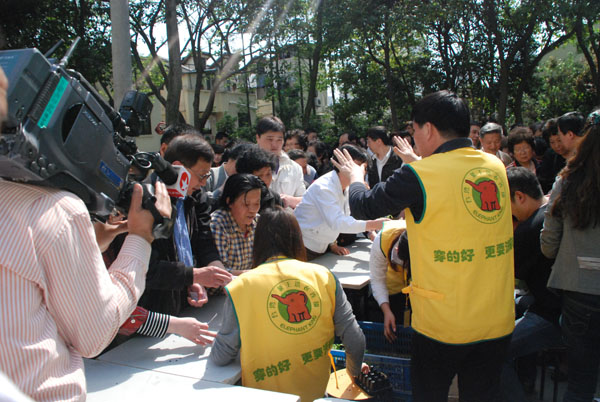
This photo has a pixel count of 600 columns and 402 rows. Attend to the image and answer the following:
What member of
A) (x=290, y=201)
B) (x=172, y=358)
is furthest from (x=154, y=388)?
(x=290, y=201)

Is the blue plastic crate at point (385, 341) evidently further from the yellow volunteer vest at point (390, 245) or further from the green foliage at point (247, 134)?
the green foliage at point (247, 134)

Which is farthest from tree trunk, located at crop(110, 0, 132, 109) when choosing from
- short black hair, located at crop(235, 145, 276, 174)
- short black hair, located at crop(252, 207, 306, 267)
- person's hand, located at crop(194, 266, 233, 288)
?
short black hair, located at crop(252, 207, 306, 267)

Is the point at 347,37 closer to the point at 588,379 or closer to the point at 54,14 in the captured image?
the point at 54,14

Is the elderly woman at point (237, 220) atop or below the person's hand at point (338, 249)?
atop

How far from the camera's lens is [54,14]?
26.5 ft

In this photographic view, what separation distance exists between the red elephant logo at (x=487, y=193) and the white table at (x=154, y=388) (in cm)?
103

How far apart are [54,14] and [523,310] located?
29.4ft

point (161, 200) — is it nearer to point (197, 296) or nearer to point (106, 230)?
point (106, 230)

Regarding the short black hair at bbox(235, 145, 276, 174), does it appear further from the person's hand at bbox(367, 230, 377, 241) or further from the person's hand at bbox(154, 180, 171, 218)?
the person's hand at bbox(154, 180, 171, 218)

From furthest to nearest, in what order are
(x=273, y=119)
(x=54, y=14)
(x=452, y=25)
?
(x=452, y=25), (x=54, y=14), (x=273, y=119)

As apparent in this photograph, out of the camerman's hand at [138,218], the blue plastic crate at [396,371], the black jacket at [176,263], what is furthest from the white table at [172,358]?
the blue plastic crate at [396,371]

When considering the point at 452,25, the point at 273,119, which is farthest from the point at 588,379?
the point at 452,25

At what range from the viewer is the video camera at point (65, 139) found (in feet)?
2.89

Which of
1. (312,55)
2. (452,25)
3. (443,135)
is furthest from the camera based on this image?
(452,25)
